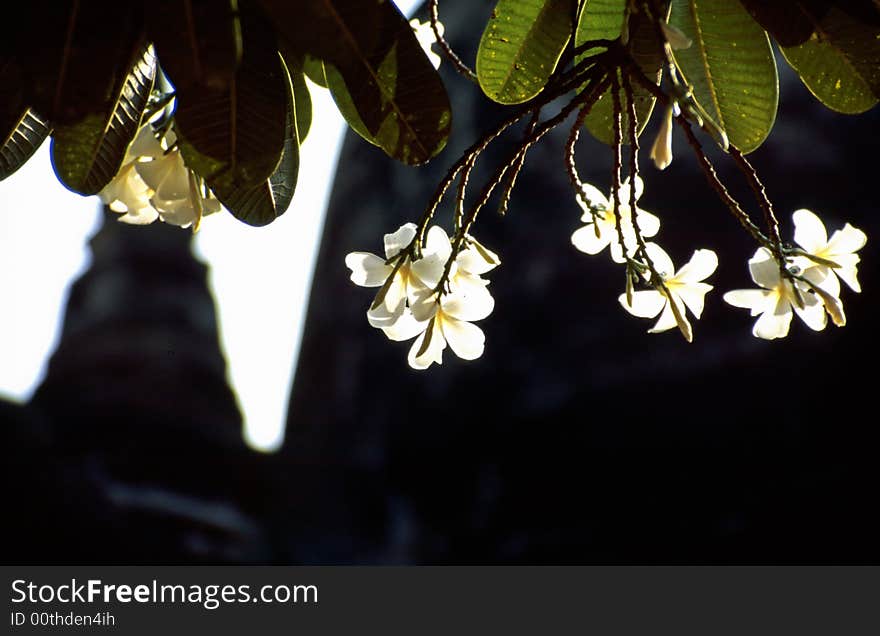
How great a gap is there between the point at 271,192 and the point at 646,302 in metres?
0.45

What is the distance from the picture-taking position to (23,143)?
1039 millimetres

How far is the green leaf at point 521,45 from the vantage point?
106cm

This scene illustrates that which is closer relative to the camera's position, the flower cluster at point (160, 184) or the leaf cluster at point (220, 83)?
the leaf cluster at point (220, 83)

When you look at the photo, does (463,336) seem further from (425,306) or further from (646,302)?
(646,302)

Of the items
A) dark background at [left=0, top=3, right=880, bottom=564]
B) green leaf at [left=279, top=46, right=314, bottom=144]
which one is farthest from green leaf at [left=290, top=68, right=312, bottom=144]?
dark background at [left=0, top=3, right=880, bottom=564]

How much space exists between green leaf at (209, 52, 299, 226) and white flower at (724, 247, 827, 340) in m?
0.52

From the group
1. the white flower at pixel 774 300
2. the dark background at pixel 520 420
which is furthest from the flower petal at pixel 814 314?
the dark background at pixel 520 420

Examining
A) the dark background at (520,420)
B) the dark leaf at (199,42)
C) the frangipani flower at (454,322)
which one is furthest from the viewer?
the dark background at (520,420)

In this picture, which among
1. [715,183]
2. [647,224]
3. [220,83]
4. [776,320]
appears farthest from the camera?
[647,224]

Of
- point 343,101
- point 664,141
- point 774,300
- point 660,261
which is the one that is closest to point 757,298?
point 774,300

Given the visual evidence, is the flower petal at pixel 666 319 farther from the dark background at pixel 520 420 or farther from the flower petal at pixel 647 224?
the dark background at pixel 520 420

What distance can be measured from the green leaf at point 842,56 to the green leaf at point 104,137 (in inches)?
27.9
